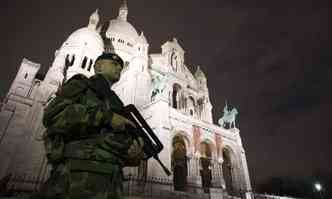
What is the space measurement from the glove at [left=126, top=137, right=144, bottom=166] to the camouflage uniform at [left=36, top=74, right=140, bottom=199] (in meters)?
0.09

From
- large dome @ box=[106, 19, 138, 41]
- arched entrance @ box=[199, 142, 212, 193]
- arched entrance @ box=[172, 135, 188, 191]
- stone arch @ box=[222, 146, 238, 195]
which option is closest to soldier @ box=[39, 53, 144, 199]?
arched entrance @ box=[199, 142, 212, 193]

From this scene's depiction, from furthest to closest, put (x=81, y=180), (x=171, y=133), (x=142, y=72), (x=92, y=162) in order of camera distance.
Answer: (x=142, y=72) → (x=171, y=133) → (x=92, y=162) → (x=81, y=180)

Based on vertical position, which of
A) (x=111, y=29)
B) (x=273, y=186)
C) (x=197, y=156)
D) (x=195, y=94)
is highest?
(x=111, y=29)

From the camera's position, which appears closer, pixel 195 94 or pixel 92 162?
pixel 92 162

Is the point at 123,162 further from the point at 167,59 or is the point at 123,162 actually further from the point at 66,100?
the point at 167,59

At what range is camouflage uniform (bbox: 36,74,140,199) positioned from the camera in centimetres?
222

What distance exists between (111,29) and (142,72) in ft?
75.9

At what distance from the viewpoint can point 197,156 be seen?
64.2 feet

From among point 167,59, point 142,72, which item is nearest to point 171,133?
point 142,72

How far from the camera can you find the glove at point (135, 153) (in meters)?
2.80

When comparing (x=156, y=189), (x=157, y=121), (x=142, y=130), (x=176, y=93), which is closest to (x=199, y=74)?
(x=176, y=93)

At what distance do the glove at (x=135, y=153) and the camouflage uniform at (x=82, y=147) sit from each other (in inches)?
3.6

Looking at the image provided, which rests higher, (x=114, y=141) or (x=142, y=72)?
(x=142, y=72)

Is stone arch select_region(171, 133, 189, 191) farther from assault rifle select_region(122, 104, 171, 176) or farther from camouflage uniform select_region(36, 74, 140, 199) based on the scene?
camouflage uniform select_region(36, 74, 140, 199)
